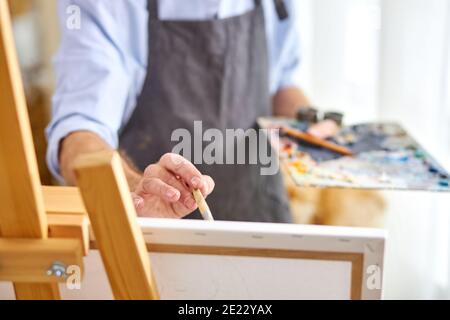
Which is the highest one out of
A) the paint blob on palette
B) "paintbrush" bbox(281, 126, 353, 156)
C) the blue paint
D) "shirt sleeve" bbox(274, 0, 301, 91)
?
"shirt sleeve" bbox(274, 0, 301, 91)

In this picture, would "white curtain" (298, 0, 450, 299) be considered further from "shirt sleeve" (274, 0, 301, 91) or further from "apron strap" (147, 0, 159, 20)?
"apron strap" (147, 0, 159, 20)

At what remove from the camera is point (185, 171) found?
59 centimetres

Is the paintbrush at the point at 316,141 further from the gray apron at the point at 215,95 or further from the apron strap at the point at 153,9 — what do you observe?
the apron strap at the point at 153,9

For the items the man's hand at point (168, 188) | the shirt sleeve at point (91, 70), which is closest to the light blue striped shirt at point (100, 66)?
the shirt sleeve at point (91, 70)

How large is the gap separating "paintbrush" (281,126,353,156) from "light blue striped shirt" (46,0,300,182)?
0.21 m

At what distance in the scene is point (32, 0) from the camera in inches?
33.8

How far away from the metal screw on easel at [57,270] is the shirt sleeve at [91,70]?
0.21m

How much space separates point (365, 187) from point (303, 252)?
23 cm

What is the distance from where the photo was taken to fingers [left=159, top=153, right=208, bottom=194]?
59 cm

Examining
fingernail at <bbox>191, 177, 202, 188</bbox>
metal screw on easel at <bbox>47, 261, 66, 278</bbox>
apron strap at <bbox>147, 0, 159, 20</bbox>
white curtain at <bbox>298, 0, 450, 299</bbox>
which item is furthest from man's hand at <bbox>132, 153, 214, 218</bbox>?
white curtain at <bbox>298, 0, 450, 299</bbox>

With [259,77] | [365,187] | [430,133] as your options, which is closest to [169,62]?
[259,77]

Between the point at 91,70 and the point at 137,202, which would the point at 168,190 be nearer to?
the point at 137,202

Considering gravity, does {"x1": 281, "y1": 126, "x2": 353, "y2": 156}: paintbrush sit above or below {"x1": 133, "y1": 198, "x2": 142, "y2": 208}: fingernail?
below

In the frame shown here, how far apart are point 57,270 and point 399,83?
0.72 meters
